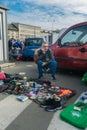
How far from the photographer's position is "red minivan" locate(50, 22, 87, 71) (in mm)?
7949

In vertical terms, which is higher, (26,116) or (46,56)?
(46,56)

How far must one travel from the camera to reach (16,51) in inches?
643

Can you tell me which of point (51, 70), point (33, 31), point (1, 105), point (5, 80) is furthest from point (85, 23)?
point (33, 31)

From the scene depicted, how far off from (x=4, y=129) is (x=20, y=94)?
2035mm

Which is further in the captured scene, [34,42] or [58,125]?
[34,42]

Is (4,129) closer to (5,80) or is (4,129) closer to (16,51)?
(5,80)

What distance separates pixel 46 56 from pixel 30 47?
7.62 meters

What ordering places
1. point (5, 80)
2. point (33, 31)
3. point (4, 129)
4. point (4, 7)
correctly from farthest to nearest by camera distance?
point (33, 31), point (4, 7), point (5, 80), point (4, 129)

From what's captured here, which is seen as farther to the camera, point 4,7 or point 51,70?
point 4,7

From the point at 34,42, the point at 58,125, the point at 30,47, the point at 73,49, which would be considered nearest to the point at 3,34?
the point at 30,47

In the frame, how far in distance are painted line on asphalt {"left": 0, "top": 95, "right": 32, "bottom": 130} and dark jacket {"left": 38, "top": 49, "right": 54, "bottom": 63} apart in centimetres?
250

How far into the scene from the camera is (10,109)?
197 inches

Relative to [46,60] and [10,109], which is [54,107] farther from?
[46,60]

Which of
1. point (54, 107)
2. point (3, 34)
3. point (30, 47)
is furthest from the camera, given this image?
point (30, 47)
